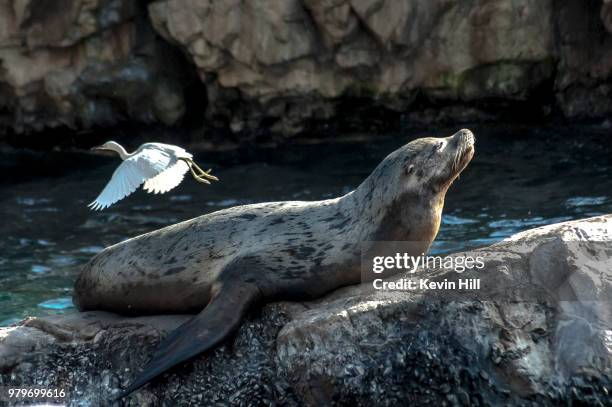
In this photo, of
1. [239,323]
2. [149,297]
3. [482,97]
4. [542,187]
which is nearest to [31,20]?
[482,97]

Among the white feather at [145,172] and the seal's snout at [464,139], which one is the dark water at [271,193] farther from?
the seal's snout at [464,139]

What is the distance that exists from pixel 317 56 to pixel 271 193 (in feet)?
6.05

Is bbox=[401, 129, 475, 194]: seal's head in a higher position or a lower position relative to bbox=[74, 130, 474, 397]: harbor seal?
higher

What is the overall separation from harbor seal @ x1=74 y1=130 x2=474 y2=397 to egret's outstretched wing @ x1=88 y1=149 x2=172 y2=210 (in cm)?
76

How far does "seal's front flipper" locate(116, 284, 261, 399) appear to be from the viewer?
14.3 feet

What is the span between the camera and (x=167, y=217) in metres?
8.90

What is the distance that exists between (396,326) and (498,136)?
6.36 metres

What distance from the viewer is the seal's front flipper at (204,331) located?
436cm

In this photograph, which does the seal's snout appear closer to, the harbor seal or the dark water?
the harbor seal

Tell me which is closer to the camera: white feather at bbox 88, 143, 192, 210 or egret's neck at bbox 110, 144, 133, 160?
white feather at bbox 88, 143, 192, 210

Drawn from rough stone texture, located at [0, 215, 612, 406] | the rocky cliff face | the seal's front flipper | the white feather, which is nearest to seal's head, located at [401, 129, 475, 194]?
rough stone texture, located at [0, 215, 612, 406]

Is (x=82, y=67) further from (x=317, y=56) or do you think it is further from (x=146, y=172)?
(x=146, y=172)

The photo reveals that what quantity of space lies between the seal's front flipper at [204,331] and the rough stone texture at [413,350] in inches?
3.4

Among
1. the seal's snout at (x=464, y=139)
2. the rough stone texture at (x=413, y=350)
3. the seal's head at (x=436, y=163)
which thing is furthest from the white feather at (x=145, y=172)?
the seal's snout at (x=464, y=139)
